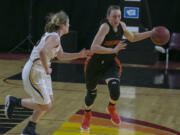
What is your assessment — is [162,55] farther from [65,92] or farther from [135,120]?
[135,120]

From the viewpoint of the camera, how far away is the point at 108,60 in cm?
516

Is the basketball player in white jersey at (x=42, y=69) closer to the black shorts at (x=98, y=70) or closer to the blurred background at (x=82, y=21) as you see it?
the black shorts at (x=98, y=70)

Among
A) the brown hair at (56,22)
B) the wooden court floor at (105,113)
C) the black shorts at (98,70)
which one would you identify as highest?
the brown hair at (56,22)

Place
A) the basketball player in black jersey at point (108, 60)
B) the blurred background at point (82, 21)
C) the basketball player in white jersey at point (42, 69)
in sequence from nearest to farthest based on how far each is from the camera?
the basketball player in white jersey at point (42, 69) → the basketball player in black jersey at point (108, 60) → the blurred background at point (82, 21)

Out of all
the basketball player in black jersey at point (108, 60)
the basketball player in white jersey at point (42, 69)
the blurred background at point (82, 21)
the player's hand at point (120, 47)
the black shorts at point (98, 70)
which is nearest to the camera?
the basketball player in white jersey at point (42, 69)

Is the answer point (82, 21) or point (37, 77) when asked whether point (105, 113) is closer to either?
point (37, 77)

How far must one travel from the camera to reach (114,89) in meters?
4.97

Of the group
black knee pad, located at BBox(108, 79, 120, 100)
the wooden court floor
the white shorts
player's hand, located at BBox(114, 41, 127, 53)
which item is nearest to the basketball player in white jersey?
the white shorts

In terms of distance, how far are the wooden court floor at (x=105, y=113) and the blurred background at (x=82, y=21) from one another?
3.64 m

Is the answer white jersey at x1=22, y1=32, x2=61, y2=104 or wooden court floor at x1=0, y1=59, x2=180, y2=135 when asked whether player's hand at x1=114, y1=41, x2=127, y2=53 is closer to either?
white jersey at x1=22, y1=32, x2=61, y2=104

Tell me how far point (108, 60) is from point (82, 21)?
8.23m

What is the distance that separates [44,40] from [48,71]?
1.32 feet

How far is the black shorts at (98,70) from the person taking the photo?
16.8 ft

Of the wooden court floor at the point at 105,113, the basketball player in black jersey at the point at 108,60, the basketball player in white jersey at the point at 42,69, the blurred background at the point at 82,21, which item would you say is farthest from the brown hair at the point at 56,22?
the blurred background at the point at 82,21
